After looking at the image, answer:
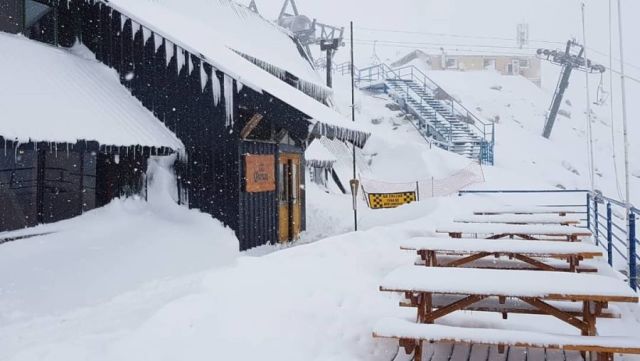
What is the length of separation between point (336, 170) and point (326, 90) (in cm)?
703

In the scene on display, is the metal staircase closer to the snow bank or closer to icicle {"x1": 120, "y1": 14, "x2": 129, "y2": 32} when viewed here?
the snow bank

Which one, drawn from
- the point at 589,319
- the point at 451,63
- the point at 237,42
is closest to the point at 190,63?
the point at 237,42

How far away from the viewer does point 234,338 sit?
4.75m

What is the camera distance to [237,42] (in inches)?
594

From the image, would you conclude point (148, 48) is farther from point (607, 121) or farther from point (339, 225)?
point (607, 121)

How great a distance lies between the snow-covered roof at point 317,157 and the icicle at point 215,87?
30.7ft

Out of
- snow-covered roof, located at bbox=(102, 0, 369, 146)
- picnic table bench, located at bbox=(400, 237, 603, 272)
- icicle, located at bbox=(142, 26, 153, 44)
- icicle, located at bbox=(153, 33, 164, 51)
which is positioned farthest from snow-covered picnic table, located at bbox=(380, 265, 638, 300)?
icicle, located at bbox=(142, 26, 153, 44)

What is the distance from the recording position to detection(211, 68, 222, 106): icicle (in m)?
10.0

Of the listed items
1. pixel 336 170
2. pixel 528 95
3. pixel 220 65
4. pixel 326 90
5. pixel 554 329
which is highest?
pixel 528 95

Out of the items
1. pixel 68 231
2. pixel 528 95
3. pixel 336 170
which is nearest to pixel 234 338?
pixel 68 231

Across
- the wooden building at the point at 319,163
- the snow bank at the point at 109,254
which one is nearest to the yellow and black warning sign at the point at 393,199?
the wooden building at the point at 319,163

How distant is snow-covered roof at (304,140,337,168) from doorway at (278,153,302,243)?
6306mm

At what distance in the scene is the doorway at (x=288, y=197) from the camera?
12.3 metres

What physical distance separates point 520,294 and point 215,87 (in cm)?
762
